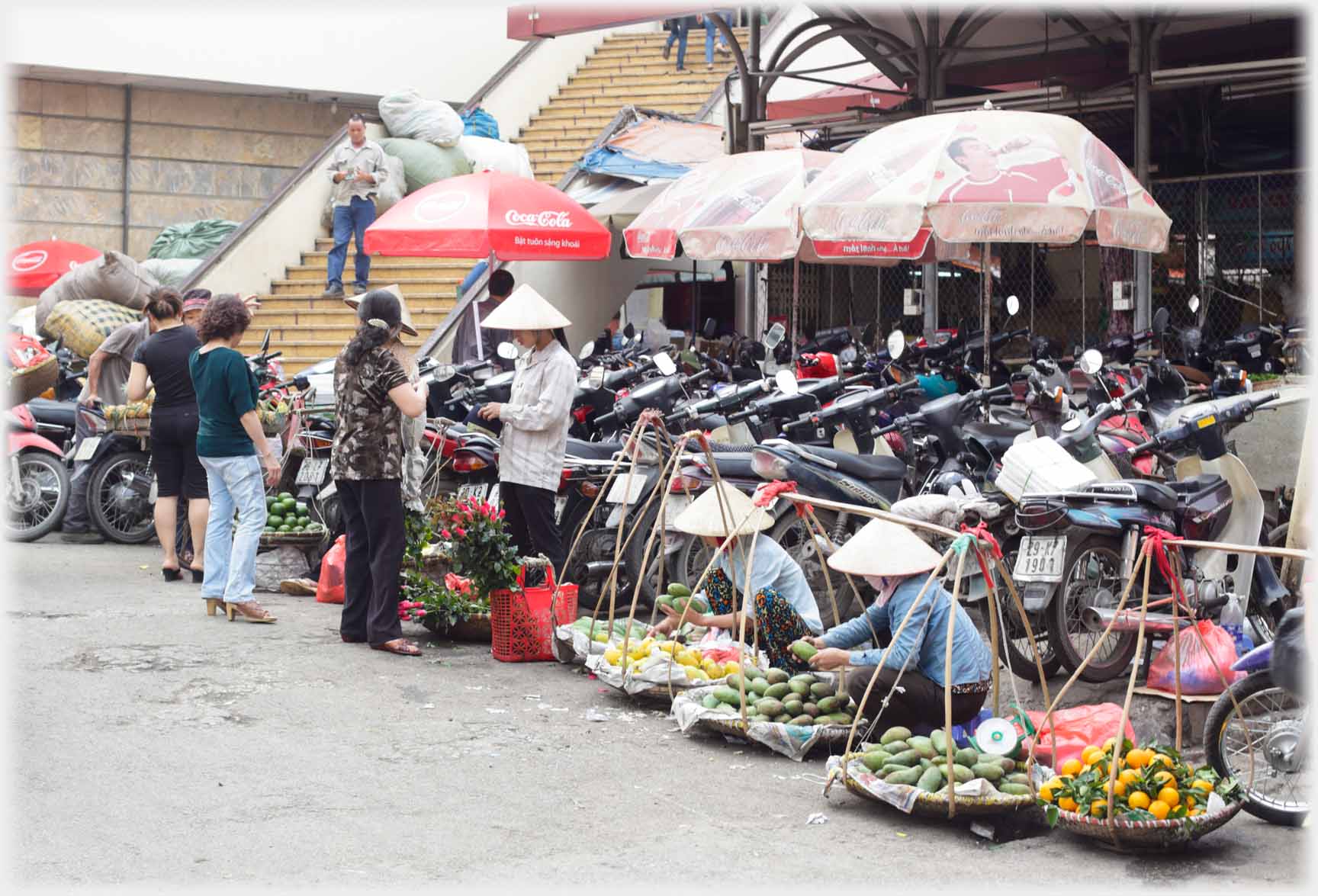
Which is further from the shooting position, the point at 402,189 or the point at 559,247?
the point at 402,189

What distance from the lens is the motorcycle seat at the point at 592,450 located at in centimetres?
991

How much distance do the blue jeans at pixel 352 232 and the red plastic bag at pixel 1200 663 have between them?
40.3 feet

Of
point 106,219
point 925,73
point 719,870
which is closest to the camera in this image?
point 719,870

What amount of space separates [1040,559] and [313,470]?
578 centimetres

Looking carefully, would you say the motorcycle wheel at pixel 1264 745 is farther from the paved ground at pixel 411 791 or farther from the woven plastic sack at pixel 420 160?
the woven plastic sack at pixel 420 160

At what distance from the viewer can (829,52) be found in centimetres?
2023

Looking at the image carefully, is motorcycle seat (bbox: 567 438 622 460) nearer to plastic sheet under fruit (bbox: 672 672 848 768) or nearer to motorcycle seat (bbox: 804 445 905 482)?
motorcycle seat (bbox: 804 445 905 482)

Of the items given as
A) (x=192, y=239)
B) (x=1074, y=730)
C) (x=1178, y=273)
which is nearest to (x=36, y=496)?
(x=192, y=239)

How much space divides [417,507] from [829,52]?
1315cm

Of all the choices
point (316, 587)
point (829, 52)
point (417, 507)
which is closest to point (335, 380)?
point (417, 507)

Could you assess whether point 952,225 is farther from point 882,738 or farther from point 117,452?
point 117,452

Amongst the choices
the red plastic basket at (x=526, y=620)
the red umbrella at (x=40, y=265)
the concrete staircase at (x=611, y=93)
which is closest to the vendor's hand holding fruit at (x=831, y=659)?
the red plastic basket at (x=526, y=620)

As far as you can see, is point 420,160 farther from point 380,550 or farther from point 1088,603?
point 1088,603

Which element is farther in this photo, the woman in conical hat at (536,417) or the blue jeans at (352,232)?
the blue jeans at (352,232)
